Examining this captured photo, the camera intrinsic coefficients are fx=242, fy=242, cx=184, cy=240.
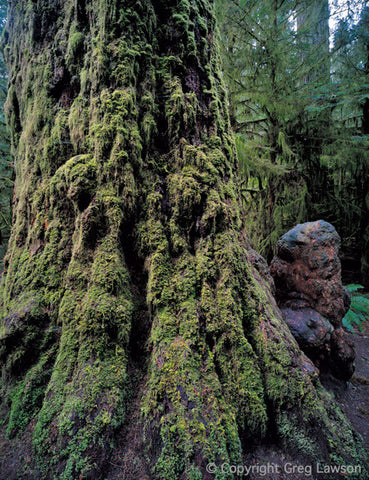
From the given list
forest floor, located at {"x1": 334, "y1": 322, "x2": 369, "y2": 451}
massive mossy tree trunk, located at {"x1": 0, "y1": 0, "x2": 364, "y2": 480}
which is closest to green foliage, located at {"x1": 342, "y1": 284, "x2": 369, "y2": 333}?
forest floor, located at {"x1": 334, "y1": 322, "x2": 369, "y2": 451}

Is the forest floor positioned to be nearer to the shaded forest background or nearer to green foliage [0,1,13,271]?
the shaded forest background

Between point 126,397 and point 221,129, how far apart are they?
9.30 feet

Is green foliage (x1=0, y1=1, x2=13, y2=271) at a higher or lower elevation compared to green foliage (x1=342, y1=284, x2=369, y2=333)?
higher

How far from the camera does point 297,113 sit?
693 centimetres

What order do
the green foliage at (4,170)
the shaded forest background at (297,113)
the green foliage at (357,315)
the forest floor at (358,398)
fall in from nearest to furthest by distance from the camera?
the forest floor at (358,398), the green foliage at (357,315), the shaded forest background at (297,113), the green foliage at (4,170)

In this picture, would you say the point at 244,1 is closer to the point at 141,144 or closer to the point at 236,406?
the point at 141,144

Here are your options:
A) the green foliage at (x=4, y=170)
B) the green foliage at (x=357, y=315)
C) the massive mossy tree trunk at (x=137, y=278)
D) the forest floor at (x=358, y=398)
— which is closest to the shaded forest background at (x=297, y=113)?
the green foliage at (x=4, y=170)

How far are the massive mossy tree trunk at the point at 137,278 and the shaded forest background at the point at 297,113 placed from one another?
433cm

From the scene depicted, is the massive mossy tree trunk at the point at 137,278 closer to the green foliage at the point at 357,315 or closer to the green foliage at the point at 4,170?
the green foliage at the point at 357,315

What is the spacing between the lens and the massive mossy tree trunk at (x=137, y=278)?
5.72 ft

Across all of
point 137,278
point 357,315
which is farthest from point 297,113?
point 137,278

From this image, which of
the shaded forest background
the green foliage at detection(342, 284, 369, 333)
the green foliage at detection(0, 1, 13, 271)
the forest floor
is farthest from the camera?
the green foliage at detection(0, 1, 13, 271)

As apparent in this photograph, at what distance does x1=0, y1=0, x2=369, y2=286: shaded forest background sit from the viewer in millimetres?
6332

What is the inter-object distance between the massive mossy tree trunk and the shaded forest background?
14.2 ft
